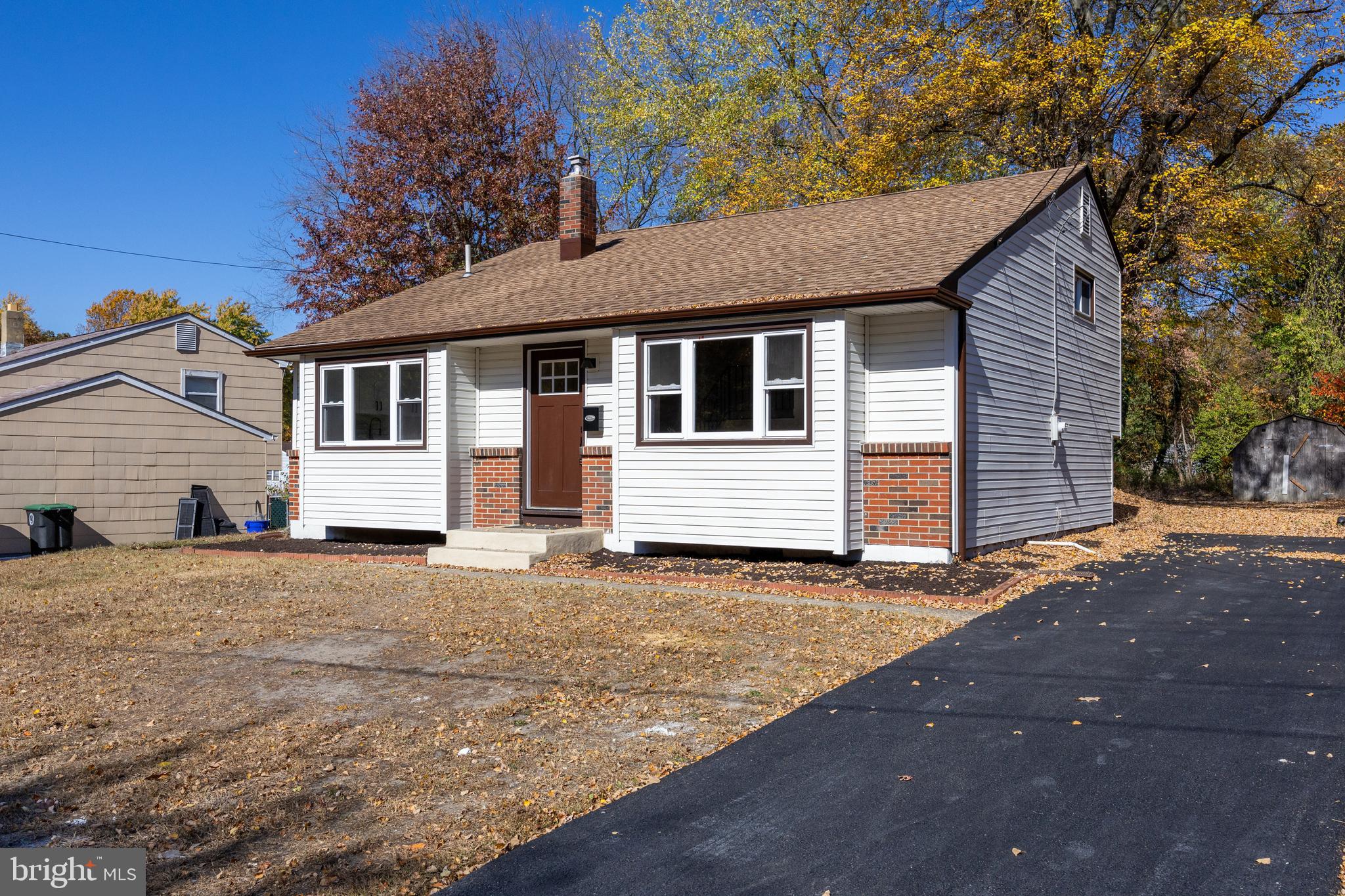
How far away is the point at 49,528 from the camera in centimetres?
1576

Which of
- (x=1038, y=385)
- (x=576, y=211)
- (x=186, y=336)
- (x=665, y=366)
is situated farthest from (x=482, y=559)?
(x=186, y=336)

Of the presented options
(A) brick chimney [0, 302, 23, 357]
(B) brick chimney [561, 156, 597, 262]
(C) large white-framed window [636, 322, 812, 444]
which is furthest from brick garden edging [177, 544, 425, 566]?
(A) brick chimney [0, 302, 23, 357]

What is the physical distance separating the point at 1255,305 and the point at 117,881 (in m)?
28.2

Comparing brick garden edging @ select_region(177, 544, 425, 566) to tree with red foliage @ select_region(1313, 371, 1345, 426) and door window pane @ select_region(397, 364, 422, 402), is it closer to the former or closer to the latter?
door window pane @ select_region(397, 364, 422, 402)

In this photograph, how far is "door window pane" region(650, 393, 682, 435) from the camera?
1191 cm

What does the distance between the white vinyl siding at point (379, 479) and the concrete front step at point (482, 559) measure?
1.82 meters

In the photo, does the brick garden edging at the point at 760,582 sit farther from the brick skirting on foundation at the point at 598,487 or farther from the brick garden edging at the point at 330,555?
the brick skirting on foundation at the point at 598,487

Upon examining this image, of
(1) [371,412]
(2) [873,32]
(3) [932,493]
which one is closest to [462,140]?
(2) [873,32]

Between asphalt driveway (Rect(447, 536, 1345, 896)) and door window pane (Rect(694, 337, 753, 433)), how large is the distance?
530 centimetres

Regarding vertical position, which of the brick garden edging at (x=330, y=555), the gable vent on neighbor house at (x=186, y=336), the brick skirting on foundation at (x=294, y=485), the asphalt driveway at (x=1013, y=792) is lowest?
the brick garden edging at (x=330, y=555)

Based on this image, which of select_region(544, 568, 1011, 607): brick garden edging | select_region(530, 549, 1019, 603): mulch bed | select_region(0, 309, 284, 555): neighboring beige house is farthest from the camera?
select_region(0, 309, 284, 555): neighboring beige house

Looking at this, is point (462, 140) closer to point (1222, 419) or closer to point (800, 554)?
point (800, 554)

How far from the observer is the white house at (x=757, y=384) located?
1095 cm

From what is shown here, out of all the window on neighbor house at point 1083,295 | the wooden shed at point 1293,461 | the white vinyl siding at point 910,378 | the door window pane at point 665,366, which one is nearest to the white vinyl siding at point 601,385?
the door window pane at point 665,366
